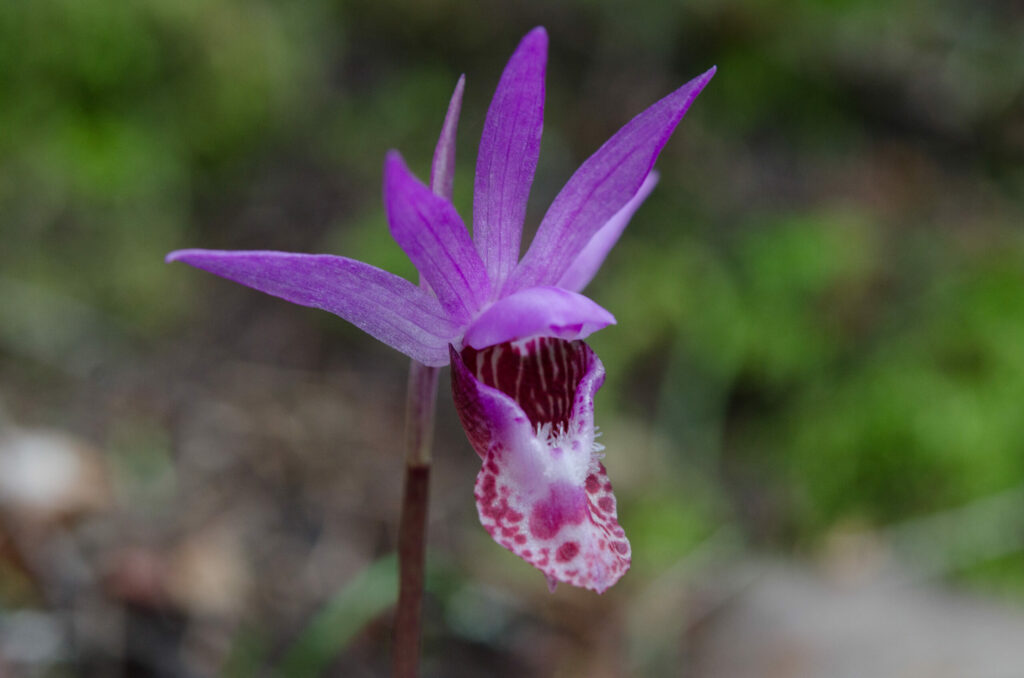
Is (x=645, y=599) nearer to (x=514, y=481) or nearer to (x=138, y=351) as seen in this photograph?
(x=514, y=481)

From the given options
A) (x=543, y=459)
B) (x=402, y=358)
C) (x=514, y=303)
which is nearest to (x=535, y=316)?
(x=514, y=303)

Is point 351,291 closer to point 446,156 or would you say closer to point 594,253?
point 446,156

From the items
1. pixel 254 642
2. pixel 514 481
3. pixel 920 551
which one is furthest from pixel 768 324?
pixel 514 481

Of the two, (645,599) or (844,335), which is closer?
(645,599)

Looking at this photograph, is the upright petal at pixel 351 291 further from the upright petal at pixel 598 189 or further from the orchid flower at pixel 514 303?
the upright petal at pixel 598 189

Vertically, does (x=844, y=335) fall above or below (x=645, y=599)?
above

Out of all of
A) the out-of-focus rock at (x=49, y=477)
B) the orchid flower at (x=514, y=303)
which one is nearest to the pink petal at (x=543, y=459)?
the orchid flower at (x=514, y=303)

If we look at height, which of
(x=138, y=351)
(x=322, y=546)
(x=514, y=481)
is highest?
(x=138, y=351)

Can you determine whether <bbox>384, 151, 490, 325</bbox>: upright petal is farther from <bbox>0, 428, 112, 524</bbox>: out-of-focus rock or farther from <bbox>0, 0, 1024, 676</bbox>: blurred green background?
<bbox>0, 428, 112, 524</bbox>: out-of-focus rock
